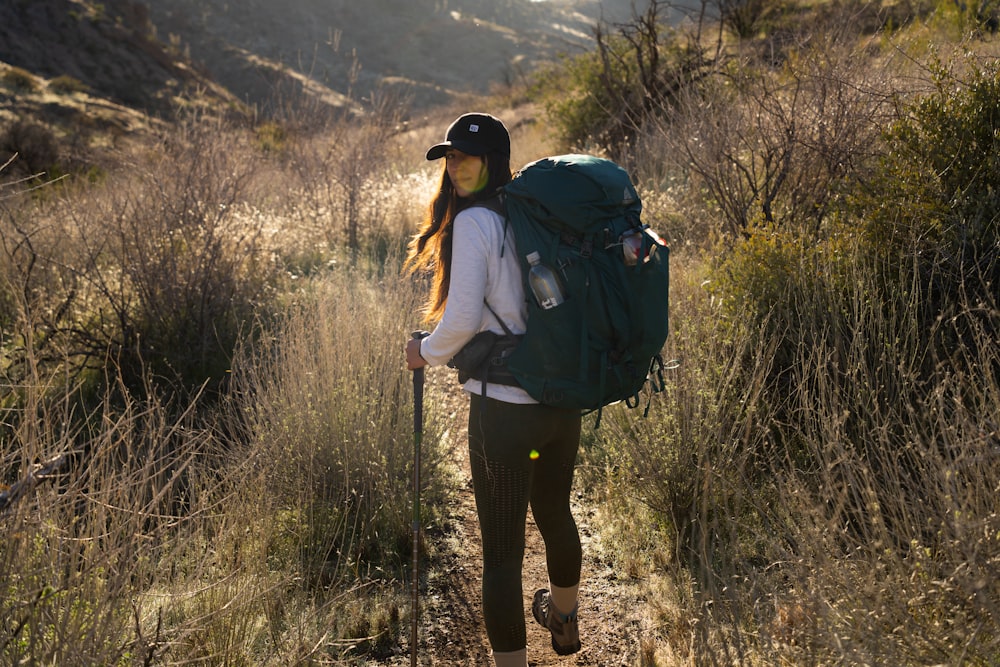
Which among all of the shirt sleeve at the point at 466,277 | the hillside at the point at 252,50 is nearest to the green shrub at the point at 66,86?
the hillside at the point at 252,50

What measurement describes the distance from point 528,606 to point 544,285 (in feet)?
6.48

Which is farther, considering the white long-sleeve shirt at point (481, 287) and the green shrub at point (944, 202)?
the green shrub at point (944, 202)

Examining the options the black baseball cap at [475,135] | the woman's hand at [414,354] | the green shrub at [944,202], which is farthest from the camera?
the green shrub at [944,202]

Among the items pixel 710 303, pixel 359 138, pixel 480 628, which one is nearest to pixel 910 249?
pixel 710 303

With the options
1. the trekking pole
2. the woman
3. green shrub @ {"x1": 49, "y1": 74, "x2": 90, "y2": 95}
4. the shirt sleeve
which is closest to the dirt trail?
the trekking pole

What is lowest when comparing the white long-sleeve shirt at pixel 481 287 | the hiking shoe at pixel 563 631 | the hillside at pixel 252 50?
the hiking shoe at pixel 563 631

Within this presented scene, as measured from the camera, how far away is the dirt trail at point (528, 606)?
10.9ft

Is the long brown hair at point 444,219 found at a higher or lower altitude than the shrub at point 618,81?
lower

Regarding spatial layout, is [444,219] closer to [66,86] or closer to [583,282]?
[583,282]

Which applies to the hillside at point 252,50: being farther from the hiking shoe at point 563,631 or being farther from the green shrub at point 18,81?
the hiking shoe at point 563,631

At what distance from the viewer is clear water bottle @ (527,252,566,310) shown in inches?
90.7

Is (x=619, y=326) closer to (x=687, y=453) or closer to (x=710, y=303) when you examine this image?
(x=687, y=453)

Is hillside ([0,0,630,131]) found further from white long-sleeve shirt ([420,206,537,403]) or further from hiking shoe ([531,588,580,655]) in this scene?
hiking shoe ([531,588,580,655])

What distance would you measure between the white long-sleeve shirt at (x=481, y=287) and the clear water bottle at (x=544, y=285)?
100 millimetres
